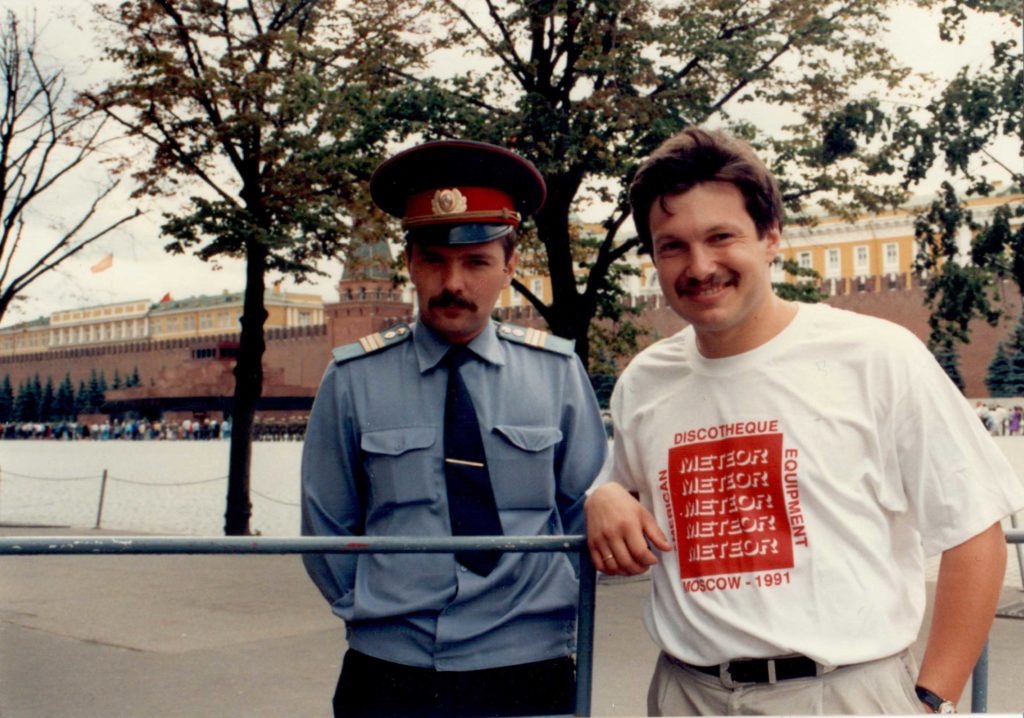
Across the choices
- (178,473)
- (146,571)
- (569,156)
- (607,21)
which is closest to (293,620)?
(146,571)

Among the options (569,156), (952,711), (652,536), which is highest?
(569,156)

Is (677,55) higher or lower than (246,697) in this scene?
higher

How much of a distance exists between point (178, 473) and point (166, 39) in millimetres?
16765

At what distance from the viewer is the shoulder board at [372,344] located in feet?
6.85

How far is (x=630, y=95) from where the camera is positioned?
30.8 ft

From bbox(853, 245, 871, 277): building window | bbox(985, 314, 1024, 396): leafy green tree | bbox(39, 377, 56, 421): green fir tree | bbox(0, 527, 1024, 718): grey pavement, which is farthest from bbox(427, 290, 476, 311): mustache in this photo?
bbox(853, 245, 871, 277): building window

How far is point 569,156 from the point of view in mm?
9023

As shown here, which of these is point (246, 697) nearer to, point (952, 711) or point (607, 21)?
point (952, 711)

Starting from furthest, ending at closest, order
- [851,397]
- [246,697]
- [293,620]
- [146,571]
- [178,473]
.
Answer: [178,473], [146,571], [293,620], [246,697], [851,397]

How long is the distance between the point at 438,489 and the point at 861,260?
6425 cm

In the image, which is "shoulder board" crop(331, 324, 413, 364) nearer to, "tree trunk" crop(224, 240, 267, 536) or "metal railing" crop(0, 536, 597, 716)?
"metal railing" crop(0, 536, 597, 716)

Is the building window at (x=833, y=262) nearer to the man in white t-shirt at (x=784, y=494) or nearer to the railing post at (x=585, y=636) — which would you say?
the railing post at (x=585, y=636)

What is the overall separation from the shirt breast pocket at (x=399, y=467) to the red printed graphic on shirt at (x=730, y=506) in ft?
1.71

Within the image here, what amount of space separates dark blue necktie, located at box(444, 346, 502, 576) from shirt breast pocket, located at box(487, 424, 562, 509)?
23 mm
